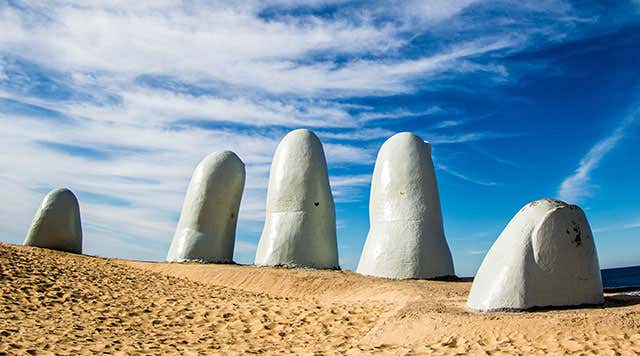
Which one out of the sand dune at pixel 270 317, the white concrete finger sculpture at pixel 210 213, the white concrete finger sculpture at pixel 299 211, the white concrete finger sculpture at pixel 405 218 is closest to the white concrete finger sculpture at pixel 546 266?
the sand dune at pixel 270 317

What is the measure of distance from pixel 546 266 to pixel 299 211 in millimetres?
7478

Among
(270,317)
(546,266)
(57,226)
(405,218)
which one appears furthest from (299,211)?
(57,226)

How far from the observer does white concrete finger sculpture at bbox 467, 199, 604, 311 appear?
712 centimetres

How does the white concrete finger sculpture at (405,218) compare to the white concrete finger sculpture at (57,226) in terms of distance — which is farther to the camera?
the white concrete finger sculpture at (57,226)

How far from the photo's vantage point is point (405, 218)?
12242 millimetres

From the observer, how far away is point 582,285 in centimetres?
728

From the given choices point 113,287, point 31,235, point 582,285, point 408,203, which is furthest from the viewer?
point 31,235

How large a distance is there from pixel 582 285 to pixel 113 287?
8.61 meters

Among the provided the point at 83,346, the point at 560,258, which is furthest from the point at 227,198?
the point at 560,258

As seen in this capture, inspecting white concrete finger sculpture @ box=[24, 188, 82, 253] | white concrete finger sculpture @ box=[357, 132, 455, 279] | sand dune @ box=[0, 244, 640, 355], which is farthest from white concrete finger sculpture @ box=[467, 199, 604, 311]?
white concrete finger sculpture @ box=[24, 188, 82, 253]

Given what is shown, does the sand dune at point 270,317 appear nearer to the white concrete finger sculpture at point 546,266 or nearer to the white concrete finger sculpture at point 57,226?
the white concrete finger sculpture at point 546,266

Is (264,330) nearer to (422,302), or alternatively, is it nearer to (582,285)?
(422,302)

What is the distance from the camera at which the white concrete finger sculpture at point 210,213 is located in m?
14.9

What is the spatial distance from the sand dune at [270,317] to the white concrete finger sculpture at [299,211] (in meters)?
0.90
